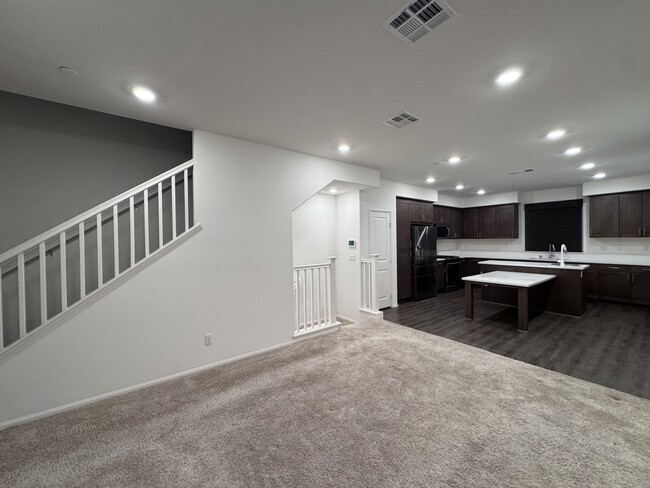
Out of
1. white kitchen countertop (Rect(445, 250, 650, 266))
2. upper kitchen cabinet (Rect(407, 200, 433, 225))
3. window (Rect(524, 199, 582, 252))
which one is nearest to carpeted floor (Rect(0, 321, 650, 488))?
upper kitchen cabinet (Rect(407, 200, 433, 225))

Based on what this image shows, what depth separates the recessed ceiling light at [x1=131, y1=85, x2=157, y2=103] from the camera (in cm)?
218

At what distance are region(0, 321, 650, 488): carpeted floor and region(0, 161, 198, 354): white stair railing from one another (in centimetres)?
102

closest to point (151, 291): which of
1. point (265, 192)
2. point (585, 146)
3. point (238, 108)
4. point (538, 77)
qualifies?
point (265, 192)

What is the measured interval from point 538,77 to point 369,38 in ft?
4.90

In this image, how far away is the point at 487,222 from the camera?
7859mm

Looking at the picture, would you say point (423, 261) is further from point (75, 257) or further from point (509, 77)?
point (75, 257)

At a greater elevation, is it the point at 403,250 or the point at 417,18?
the point at 417,18

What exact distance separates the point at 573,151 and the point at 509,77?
2.93 meters

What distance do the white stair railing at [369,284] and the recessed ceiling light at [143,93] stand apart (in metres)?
3.80

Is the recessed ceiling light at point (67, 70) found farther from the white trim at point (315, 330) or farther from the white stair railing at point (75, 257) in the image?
the white trim at point (315, 330)

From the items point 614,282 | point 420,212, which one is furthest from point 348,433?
point 614,282

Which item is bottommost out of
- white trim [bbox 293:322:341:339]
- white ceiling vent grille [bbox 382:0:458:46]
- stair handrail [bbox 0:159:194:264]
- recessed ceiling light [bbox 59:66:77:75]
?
white trim [bbox 293:322:341:339]

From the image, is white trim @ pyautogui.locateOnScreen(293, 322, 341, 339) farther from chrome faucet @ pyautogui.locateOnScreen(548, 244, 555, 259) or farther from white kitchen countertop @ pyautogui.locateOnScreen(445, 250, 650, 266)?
chrome faucet @ pyautogui.locateOnScreen(548, 244, 555, 259)

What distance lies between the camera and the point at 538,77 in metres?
2.08
